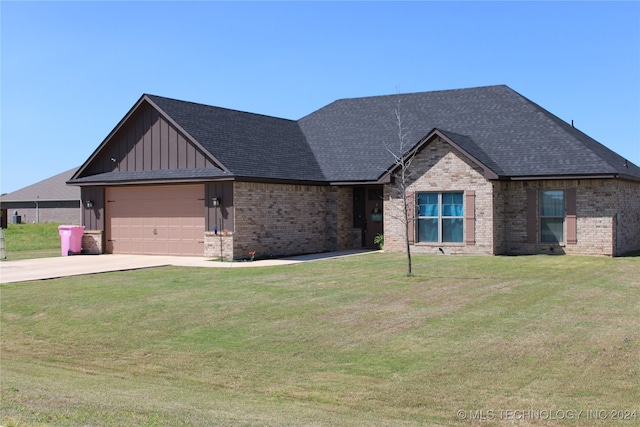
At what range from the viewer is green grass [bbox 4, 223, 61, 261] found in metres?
27.8

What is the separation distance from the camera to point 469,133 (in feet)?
88.9

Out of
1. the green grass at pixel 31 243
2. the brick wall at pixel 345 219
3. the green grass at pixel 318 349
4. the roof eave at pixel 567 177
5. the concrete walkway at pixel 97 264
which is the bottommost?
the green grass at pixel 318 349

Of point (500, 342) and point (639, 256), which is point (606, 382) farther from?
point (639, 256)

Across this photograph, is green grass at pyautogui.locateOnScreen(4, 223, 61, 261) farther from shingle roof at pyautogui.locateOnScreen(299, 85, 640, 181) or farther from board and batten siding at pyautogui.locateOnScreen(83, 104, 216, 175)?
shingle roof at pyautogui.locateOnScreen(299, 85, 640, 181)

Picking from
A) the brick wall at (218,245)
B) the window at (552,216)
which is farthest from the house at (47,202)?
the window at (552,216)

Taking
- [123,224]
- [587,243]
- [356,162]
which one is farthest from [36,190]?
[587,243]

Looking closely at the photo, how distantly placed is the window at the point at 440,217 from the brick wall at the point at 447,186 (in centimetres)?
25

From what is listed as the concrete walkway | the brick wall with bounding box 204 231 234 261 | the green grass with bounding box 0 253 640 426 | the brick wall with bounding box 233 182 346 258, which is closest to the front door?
the brick wall with bounding box 233 182 346 258

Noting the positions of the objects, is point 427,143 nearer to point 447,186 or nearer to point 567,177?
point 447,186

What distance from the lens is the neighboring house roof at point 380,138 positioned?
78.0 feet

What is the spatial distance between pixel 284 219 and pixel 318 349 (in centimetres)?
1480

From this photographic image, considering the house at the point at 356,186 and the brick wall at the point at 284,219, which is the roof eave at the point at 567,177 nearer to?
the house at the point at 356,186

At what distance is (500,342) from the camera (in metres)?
10.6

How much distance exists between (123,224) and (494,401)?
21.2 m
